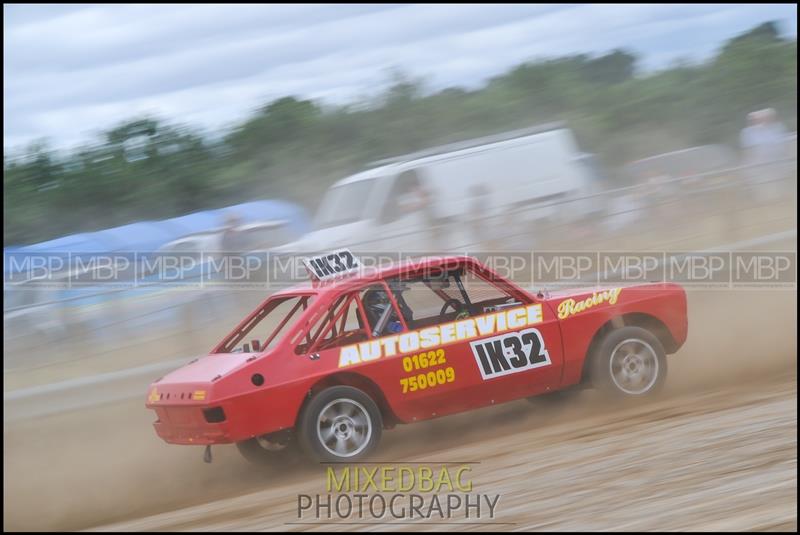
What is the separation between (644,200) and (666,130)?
5.20 metres

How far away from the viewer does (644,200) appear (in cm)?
1207

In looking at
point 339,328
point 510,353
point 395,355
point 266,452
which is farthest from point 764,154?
point 266,452

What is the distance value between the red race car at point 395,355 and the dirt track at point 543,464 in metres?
0.32

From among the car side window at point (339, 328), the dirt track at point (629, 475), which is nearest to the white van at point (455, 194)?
the car side window at point (339, 328)

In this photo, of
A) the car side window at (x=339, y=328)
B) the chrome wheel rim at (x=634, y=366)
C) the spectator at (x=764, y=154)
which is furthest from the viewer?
the spectator at (x=764, y=154)

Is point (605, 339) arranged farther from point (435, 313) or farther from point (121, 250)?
point (121, 250)

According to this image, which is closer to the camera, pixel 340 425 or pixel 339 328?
pixel 340 425

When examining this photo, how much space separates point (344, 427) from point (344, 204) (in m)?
5.89

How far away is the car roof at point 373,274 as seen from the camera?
679cm

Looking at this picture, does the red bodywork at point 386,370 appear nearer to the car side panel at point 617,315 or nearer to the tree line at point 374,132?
the car side panel at point 617,315

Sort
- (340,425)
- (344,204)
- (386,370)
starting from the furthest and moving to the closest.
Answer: (344,204), (386,370), (340,425)

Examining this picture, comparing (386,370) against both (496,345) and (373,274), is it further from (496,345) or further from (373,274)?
(496,345)

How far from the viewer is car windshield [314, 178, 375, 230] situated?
11750 mm

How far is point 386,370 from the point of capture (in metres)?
6.57
